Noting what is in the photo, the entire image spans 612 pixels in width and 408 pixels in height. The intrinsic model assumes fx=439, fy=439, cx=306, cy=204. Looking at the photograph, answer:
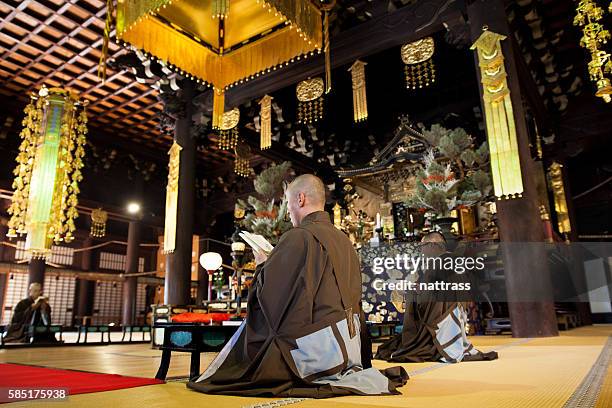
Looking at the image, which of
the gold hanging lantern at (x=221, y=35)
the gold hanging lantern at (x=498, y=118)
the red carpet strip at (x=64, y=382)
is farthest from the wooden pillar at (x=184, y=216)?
the gold hanging lantern at (x=498, y=118)

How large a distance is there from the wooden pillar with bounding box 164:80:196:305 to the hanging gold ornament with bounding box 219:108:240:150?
1.82 ft

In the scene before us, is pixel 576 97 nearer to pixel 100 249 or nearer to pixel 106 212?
pixel 106 212

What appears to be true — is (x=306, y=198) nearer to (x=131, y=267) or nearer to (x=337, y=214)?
(x=337, y=214)

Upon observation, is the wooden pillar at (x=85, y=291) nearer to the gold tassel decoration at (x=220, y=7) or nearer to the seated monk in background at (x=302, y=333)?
the gold tassel decoration at (x=220, y=7)

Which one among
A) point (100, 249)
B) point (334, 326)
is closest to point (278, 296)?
point (334, 326)

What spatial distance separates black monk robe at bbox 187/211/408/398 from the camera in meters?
1.77

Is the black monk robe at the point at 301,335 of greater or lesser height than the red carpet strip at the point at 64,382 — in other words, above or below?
above

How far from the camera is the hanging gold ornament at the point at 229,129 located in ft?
24.8

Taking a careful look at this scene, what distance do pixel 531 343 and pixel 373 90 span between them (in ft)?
18.7

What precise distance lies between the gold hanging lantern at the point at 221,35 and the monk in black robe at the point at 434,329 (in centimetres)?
276

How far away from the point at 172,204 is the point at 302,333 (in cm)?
591

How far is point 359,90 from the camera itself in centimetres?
638

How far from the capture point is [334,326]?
1.88 m

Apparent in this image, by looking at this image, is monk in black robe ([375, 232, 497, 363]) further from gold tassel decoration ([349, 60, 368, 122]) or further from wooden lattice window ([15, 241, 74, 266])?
wooden lattice window ([15, 241, 74, 266])
